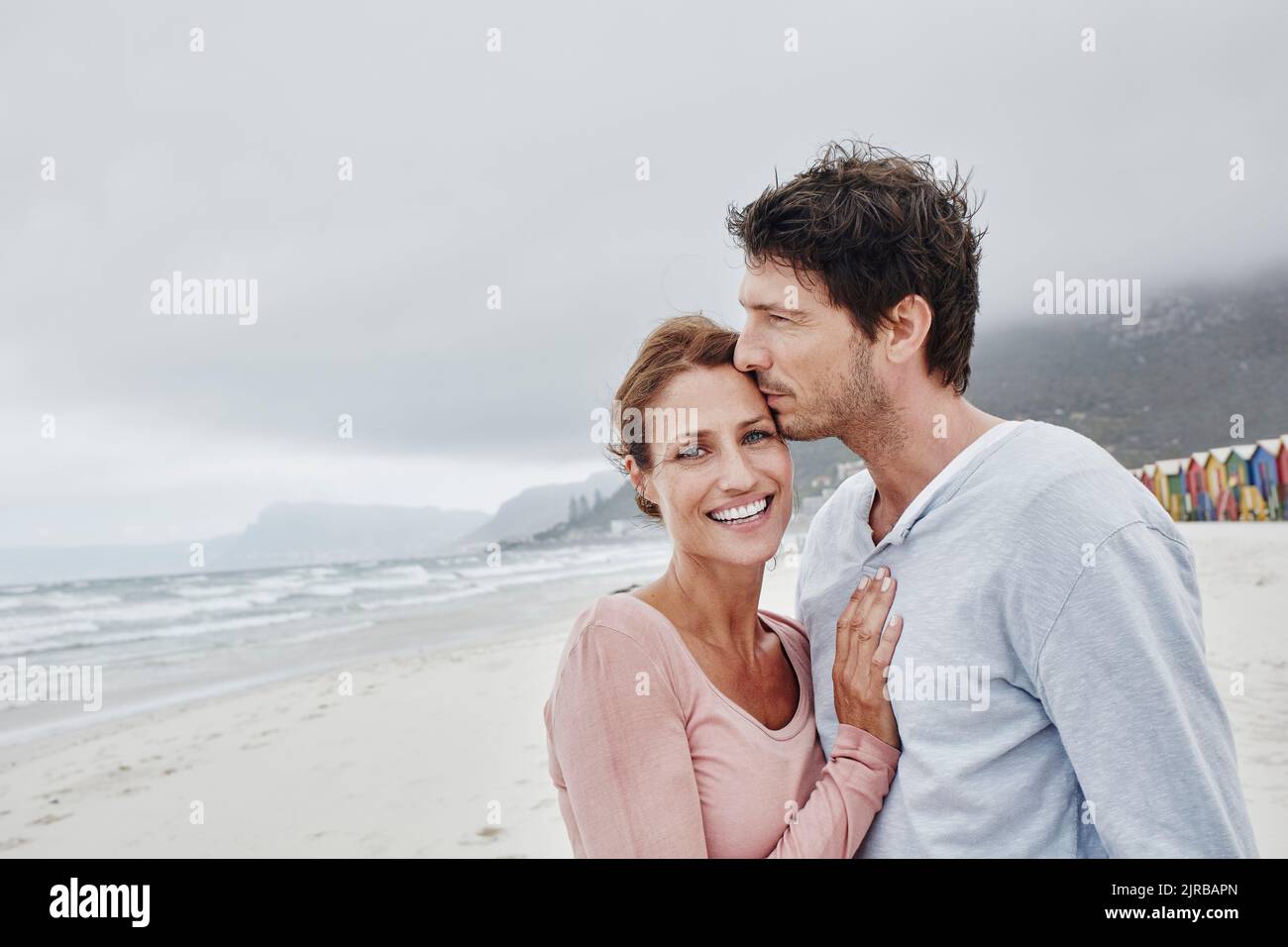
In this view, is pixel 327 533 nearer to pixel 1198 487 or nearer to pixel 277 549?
pixel 277 549

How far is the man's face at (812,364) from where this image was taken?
2537 mm

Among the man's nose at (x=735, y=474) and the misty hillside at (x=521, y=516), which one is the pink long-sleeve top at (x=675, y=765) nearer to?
the man's nose at (x=735, y=474)

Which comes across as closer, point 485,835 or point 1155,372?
point 485,835

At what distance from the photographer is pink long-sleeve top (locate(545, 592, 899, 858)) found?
216 cm

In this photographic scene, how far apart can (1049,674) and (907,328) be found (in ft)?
3.42

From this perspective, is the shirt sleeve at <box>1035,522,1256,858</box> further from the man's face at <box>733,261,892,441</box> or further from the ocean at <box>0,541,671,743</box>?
the ocean at <box>0,541,671,743</box>

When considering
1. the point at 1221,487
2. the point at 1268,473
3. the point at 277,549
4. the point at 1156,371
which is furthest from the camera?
the point at 277,549

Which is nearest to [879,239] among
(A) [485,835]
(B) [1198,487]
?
(A) [485,835]

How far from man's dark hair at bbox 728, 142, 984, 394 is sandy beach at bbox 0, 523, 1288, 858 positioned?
4275mm

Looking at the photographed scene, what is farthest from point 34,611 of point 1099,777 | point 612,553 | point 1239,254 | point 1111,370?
point 1239,254

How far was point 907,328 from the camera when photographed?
2.57 m
